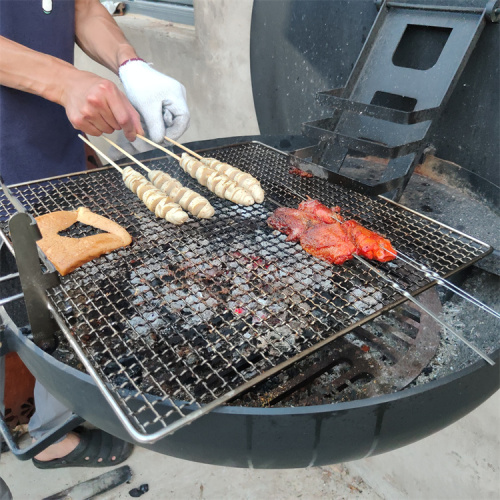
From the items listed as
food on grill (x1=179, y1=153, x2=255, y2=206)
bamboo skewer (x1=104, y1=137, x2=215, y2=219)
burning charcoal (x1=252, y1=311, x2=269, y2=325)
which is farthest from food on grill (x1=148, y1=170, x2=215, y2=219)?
burning charcoal (x1=252, y1=311, x2=269, y2=325)

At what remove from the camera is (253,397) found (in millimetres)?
2059

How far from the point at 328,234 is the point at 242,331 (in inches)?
30.1

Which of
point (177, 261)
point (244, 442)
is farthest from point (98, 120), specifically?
point (244, 442)

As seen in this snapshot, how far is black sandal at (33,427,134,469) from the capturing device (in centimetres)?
361

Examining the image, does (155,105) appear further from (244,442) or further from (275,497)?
(275,497)

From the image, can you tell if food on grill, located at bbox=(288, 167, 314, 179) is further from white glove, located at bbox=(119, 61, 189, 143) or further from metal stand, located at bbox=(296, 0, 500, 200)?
white glove, located at bbox=(119, 61, 189, 143)

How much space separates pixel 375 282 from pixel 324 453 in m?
0.87

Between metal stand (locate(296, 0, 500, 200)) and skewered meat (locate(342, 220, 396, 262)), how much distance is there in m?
0.47

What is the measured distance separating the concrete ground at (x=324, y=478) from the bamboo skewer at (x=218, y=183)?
2143 millimetres

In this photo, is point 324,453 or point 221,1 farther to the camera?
point 221,1

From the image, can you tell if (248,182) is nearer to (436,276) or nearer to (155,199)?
(155,199)

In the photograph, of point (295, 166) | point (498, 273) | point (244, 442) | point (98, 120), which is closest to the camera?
point (244, 442)

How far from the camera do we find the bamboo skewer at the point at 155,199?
2.61 meters

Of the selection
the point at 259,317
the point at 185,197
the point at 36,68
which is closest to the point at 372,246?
the point at 259,317
